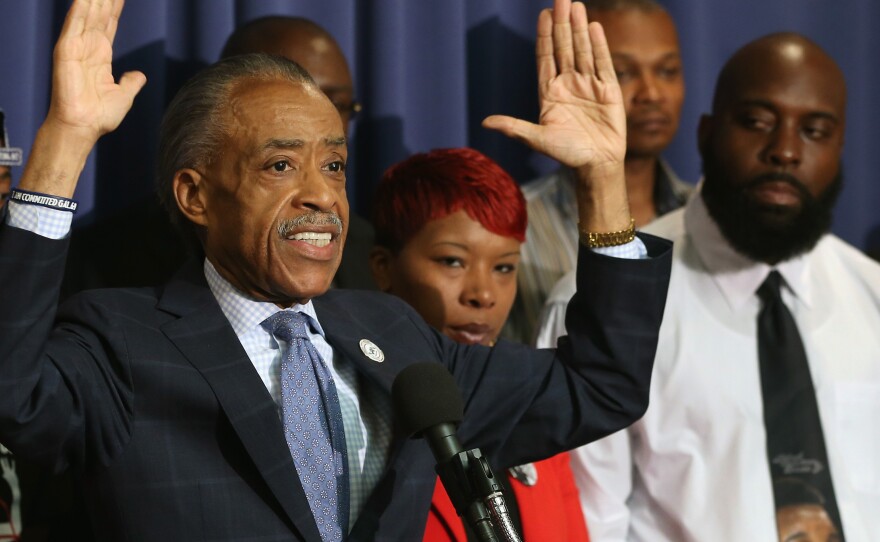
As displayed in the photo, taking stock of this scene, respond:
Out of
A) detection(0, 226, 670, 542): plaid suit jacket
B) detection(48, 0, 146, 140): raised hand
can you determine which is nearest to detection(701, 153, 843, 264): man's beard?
detection(0, 226, 670, 542): plaid suit jacket

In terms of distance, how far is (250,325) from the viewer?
1.62 metres

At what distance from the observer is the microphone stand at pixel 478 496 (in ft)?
4.00

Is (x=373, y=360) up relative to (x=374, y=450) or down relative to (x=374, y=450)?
up

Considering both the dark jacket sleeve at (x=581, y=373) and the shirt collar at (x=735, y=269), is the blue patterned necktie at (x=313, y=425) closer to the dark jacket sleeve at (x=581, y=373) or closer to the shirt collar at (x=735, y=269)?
the dark jacket sleeve at (x=581, y=373)

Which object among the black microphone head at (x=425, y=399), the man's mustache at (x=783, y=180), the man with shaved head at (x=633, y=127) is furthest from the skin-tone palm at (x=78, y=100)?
the man's mustache at (x=783, y=180)

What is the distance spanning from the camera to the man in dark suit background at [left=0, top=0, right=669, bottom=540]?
142cm

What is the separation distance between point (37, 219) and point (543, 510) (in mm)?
971

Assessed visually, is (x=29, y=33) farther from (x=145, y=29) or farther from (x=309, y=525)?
(x=309, y=525)

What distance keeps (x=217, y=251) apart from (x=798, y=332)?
4.40ft

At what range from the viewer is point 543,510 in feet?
6.54

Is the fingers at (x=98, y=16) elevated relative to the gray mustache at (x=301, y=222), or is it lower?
elevated

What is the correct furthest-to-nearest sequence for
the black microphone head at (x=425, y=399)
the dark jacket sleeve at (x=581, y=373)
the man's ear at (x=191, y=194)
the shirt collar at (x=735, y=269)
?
the shirt collar at (x=735, y=269) → the dark jacket sleeve at (x=581, y=373) → the man's ear at (x=191, y=194) → the black microphone head at (x=425, y=399)

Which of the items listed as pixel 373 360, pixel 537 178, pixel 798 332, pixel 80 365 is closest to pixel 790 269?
pixel 798 332

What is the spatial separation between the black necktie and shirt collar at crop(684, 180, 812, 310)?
0.08 m
